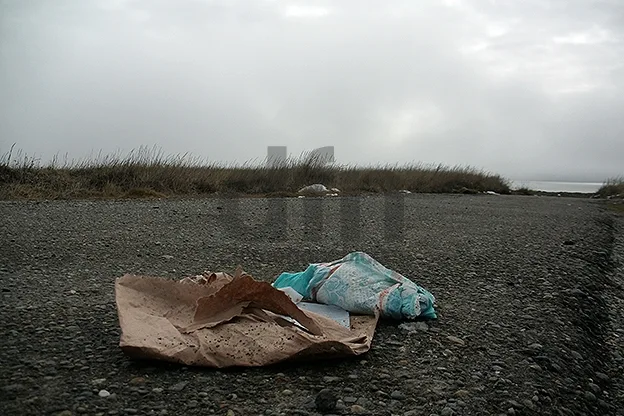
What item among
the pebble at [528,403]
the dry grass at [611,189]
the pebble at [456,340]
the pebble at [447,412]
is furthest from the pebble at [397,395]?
the dry grass at [611,189]

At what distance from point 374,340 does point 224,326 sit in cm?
65

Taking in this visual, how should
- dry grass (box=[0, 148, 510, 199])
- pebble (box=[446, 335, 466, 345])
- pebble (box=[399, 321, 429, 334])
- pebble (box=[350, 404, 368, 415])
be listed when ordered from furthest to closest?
dry grass (box=[0, 148, 510, 199]) → pebble (box=[399, 321, 429, 334]) → pebble (box=[446, 335, 466, 345]) → pebble (box=[350, 404, 368, 415])

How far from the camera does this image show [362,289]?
8.72ft

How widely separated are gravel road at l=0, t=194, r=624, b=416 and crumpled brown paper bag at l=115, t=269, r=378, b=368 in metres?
0.06

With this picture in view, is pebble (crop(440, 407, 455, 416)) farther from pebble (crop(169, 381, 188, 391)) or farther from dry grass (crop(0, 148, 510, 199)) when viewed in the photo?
dry grass (crop(0, 148, 510, 199))

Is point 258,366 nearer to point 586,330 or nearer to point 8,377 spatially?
point 8,377

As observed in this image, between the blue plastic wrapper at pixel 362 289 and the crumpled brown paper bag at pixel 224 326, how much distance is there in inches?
3.6

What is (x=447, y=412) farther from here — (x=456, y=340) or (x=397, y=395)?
(x=456, y=340)

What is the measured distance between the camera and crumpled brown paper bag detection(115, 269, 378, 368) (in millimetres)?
1925

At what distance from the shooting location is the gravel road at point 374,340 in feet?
5.51

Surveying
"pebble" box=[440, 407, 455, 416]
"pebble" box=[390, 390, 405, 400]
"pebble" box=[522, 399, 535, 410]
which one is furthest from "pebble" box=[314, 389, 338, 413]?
"pebble" box=[522, 399, 535, 410]

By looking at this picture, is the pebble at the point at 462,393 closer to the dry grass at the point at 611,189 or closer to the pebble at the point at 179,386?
the pebble at the point at 179,386

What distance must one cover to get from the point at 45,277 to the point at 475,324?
2442 mm

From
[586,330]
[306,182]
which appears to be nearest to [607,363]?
[586,330]
